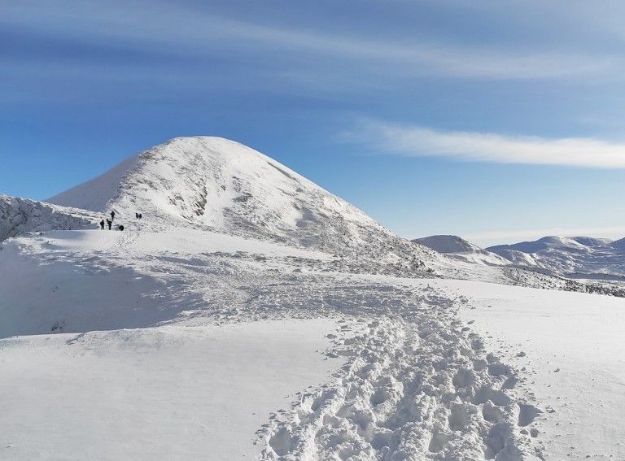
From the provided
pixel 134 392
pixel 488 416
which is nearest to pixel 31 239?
pixel 134 392

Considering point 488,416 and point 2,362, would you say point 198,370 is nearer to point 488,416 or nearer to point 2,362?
point 2,362

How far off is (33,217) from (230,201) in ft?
72.7

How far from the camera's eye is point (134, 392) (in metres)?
10.0

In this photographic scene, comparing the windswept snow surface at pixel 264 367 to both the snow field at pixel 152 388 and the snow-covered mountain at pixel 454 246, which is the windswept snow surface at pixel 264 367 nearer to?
the snow field at pixel 152 388

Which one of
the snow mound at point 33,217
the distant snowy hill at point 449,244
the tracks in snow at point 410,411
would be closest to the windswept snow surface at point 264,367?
the tracks in snow at point 410,411

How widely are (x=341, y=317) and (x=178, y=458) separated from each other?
8.87 metres

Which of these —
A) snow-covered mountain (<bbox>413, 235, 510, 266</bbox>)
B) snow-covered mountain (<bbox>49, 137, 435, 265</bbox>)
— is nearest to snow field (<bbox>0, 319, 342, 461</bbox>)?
snow-covered mountain (<bbox>49, 137, 435, 265</bbox>)

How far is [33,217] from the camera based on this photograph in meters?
38.6

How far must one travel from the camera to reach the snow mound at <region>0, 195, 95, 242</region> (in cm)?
3583

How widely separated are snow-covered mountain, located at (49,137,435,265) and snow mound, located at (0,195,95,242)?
3134mm

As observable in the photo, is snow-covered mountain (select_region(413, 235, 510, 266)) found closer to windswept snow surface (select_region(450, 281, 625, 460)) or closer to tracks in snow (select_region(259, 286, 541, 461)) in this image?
windswept snow surface (select_region(450, 281, 625, 460))

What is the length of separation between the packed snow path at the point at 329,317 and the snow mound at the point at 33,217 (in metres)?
5.50

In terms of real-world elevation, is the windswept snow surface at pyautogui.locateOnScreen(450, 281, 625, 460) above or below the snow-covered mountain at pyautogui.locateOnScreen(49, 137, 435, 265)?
below

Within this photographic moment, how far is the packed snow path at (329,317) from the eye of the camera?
878 centimetres
